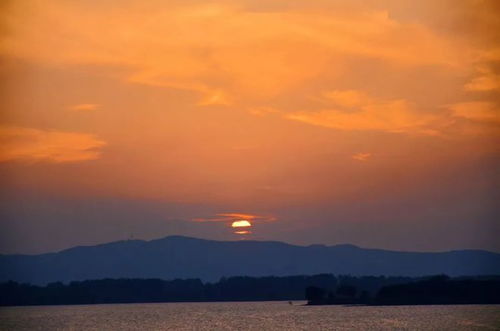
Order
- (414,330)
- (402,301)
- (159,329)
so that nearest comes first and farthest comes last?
(414,330) → (159,329) → (402,301)

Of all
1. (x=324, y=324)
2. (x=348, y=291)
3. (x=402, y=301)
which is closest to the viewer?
(x=324, y=324)

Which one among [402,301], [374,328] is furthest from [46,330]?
[402,301]

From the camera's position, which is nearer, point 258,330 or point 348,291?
point 258,330

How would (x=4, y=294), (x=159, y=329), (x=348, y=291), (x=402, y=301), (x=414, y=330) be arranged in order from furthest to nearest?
(x=4, y=294), (x=348, y=291), (x=402, y=301), (x=159, y=329), (x=414, y=330)

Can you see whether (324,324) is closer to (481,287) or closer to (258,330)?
(258,330)

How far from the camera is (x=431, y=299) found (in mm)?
169750

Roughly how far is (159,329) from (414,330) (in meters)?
28.5

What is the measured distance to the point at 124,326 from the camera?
406ft

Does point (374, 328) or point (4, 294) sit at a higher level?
point (4, 294)

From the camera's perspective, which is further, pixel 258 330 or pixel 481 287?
pixel 481 287

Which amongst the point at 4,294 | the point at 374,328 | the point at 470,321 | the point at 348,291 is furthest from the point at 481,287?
the point at 4,294

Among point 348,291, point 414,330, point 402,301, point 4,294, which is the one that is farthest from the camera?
point 4,294

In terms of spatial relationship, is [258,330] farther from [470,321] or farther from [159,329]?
[470,321]

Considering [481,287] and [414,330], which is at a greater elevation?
[481,287]
